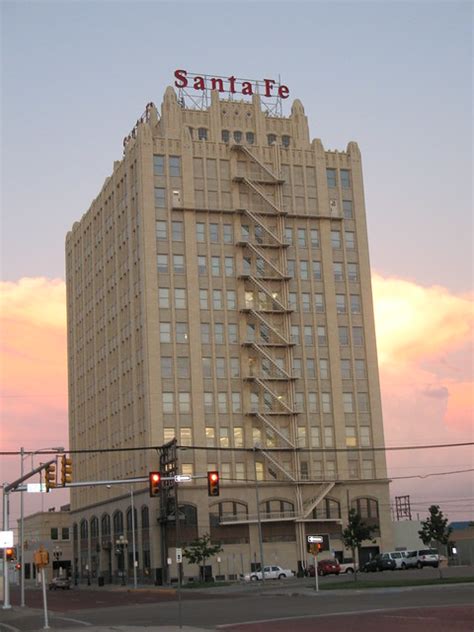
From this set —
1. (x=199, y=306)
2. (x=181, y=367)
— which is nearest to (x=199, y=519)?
(x=181, y=367)

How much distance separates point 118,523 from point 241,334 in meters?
29.0

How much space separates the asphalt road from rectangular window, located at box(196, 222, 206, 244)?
5667 cm

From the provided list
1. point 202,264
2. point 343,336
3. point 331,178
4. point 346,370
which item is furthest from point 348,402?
point 331,178

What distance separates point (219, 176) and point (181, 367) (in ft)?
79.3

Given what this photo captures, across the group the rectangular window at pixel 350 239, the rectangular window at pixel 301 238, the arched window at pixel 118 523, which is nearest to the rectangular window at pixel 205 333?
the rectangular window at pixel 301 238

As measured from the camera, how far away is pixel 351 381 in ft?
384

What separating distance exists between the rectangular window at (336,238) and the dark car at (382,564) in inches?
1577

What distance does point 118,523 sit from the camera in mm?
119625

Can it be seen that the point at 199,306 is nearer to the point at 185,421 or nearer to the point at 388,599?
the point at 185,421

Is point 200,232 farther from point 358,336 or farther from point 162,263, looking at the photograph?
point 358,336

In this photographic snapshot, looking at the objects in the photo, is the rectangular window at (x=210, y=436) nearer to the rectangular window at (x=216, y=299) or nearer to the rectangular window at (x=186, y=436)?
the rectangular window at (x=186, y=436)

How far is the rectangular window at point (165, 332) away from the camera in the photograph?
11012cm

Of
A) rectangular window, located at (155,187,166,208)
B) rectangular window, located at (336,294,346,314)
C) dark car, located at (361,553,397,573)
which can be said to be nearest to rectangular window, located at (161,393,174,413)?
rectangular window, located at (155,187,166,208)

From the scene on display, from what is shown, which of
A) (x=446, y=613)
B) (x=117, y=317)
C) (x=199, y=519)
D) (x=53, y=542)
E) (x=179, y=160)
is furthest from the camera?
(x=53, y=542)
